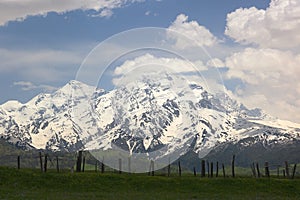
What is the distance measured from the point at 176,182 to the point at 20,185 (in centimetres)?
2144

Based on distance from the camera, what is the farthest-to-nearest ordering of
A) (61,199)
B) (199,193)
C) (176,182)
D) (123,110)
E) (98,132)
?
(123,110), (98,132), (176,182), (199,193), (61,199)

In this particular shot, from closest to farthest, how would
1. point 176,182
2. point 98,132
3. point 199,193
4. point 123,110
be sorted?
point 199,193 → point 176,182 → point 98,132 → point 123,110

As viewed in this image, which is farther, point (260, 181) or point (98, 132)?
point (98, 132)

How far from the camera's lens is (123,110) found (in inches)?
4641

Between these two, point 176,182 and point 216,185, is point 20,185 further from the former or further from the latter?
point 216,185

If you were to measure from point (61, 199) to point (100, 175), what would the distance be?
2501 centimetres

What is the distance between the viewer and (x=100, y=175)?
73.6m

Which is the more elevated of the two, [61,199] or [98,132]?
[98,132]

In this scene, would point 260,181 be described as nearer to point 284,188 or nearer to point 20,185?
point 284,188

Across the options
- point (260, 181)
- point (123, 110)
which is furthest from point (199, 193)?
point (123, 110)

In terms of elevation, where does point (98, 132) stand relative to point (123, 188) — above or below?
above

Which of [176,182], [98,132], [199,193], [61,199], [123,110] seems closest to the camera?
[61,199]

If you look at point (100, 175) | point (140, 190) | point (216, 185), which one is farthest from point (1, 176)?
point (216, 185)

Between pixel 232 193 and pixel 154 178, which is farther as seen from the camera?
pixel 154 178
